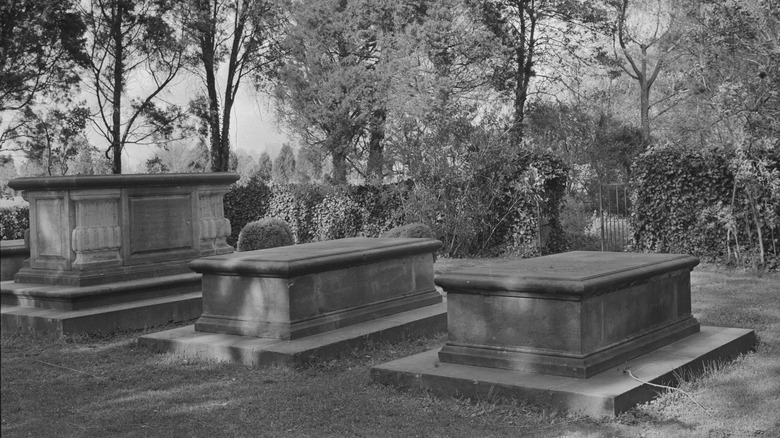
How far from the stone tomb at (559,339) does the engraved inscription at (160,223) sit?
184 inches

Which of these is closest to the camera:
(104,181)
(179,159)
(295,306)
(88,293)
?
(295,306)

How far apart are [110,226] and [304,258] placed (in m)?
3.20

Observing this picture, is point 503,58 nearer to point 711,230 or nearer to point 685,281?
point 711,230

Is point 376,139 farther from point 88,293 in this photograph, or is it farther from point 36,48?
point 88,293

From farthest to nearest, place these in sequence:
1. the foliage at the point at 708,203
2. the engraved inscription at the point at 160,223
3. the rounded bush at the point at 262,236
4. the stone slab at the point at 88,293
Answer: the rounded bush at the point at 262,236 < the foliage at the point at 708,203 < the engraved inscription at the point at 160,223 < the stone slab at the point at 88,293

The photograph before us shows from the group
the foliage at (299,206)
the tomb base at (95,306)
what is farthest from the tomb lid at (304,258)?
the foliage at (299,206)

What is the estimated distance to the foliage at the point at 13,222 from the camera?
814 inches

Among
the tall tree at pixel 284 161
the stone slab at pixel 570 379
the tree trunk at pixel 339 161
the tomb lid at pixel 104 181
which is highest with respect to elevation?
the tall tree at pixel 284 161

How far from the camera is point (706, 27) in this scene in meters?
15.2

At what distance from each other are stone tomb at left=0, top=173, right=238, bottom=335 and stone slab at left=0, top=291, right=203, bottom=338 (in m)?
0.01

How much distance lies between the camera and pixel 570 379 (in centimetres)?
554

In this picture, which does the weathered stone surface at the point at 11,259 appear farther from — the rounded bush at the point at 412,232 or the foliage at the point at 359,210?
the foliage at the point at 359,210

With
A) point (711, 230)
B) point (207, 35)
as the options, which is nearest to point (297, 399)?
point (711, 230)

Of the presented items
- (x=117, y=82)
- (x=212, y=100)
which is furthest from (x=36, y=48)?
(x=212, y=100)
